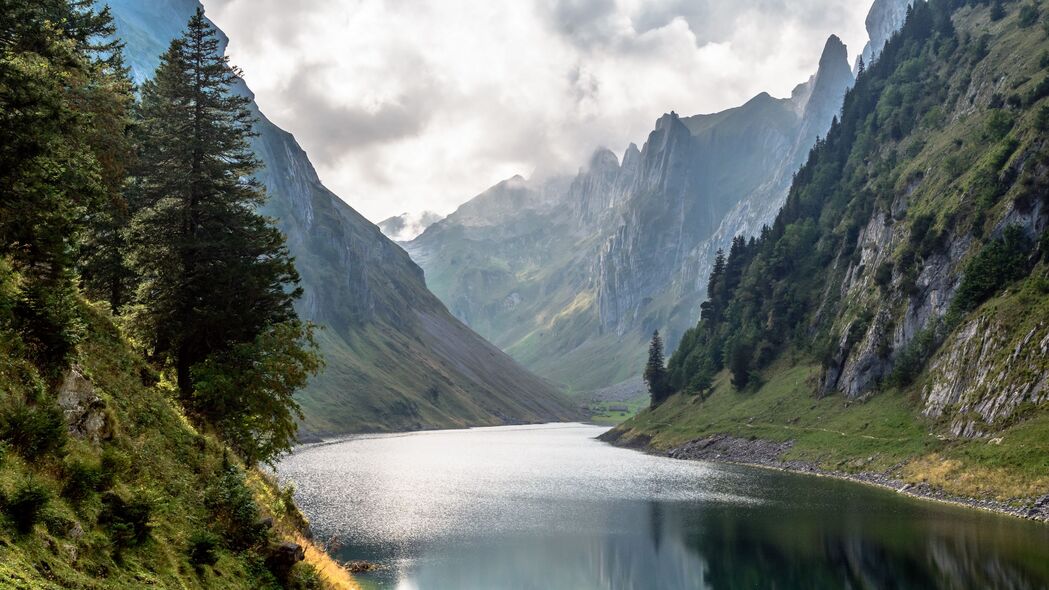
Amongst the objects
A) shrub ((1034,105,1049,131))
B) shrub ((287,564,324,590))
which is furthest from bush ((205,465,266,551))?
shrub ((1034,105,1049,131))

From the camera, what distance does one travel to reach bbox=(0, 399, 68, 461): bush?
56.1ft

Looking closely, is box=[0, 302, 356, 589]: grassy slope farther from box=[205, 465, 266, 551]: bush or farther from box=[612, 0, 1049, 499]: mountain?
box=[612, 0, 1049, 499]: mountain

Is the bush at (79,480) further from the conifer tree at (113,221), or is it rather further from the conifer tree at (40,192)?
the conifer tree at (113,221)

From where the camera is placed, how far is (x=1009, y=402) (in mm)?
85188

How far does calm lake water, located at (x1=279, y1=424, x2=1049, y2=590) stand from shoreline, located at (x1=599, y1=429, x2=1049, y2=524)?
2.37 m

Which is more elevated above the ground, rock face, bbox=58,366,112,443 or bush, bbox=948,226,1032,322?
bush, bbox=948,226,1032,322

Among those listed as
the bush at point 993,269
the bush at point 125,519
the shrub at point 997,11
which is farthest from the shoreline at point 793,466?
the shrub at point 997,11

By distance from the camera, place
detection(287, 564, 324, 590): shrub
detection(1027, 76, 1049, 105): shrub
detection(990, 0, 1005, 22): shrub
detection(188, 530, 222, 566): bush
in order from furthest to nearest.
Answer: detection(990, 0, 1005, 22): shrub → detection(1027, 76, 1049, 105): shrub → detection(287, 564, 324, 590): shrub → detection(188, 530, 222, 566): bush

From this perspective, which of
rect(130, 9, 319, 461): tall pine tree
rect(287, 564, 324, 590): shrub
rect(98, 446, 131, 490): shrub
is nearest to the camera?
rect(98, 446, 131, 490): shrub

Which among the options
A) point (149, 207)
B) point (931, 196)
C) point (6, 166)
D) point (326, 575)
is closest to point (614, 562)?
point (326, 575)

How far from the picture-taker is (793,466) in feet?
395

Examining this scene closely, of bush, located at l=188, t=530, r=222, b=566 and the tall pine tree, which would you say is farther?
the tall pine tree

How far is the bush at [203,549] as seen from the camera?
19.9 meters

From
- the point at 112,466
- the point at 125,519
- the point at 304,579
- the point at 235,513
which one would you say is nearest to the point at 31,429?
the point at 112,466
